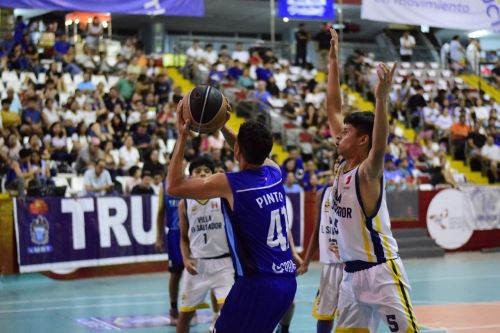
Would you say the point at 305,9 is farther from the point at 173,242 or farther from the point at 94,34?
the point at 173,242

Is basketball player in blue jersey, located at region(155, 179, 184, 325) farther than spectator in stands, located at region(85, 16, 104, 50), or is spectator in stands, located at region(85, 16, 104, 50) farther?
spectator in stands, located at region(85, 16, 104, 50)

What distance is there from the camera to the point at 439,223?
18.9 metres

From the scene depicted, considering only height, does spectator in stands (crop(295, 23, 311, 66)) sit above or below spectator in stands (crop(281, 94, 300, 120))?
above

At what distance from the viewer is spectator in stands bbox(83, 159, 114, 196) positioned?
15.6 m

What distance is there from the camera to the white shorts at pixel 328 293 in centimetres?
780

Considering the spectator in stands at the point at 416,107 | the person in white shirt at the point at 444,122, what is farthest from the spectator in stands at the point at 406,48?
the person in white shirt at the point at 444,122

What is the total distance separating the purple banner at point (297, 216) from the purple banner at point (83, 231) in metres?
2.88

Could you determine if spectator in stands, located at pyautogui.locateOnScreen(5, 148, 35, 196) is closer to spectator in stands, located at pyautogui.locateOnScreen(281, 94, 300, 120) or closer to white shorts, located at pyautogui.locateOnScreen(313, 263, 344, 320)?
spectator in stands, located at pyautogui.locateOnScreen(281, 94, 300, 120)

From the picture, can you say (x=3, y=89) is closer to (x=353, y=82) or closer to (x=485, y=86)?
(x=353, y=82)

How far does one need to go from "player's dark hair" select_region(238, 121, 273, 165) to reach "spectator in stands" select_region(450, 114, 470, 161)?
19.0 meters

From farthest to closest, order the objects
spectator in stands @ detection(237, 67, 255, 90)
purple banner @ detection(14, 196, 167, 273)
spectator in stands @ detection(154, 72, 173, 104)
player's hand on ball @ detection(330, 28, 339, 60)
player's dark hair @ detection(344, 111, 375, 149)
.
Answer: spectator in stands @ detection(237, 67, 255, 90), spectator in stands @ detection(154, 72, 173, 104), purple banner @ detection(14, 196, 167, 273), player's hand on ball @ detection(330, 28, 339, 60), player's dark hair @ detection(344, 111, 375, 149)

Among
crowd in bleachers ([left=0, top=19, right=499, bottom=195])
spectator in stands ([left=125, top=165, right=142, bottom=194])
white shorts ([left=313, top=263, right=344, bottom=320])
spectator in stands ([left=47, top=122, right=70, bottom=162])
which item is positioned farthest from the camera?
spectator in stands ([left=47, top=122, right=70, bottom=162])

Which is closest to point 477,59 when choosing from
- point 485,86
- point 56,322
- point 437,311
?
point 485,86

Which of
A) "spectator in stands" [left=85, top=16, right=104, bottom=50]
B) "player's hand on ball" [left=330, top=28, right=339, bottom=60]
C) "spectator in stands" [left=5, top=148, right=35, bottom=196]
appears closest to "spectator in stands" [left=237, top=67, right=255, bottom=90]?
"spectator in stands" [left=85, top=16, right=104, bottom=50]
